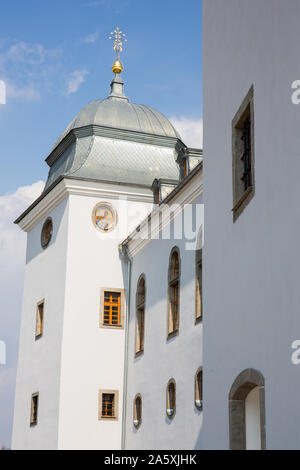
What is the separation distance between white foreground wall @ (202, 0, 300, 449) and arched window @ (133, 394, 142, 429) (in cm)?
1031

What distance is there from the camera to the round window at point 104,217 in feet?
80.2

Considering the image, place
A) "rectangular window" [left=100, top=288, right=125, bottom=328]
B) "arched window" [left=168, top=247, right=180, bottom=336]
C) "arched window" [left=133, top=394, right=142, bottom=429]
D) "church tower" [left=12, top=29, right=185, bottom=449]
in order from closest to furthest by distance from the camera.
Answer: "arched window" [left=168, top=247, right=180, bottom=336]
"arched window" [left=133, top=394, right=142, bottom=429]
"church tower" [left=12, top=29, right=185, bottom=449]
"rectangular window" [left=100, top=288, right=125, bottom=328]

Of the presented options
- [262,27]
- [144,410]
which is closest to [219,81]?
[262,27]

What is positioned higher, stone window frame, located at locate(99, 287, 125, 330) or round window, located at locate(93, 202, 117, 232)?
round window, located at locate(93, 202, 117, 232)

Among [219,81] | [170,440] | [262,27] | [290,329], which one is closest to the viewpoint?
[290,329]

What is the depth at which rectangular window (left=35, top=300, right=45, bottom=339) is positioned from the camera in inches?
996

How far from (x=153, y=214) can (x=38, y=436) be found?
7714 mm

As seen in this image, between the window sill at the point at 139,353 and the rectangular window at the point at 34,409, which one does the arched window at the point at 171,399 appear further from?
the rectangular window at the point at 34,409

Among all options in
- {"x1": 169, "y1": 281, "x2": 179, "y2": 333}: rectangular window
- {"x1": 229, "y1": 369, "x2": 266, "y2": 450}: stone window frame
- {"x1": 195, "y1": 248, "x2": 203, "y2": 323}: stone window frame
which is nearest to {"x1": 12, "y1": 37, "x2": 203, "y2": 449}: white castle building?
{"x1": 169, "y1": 281, "x2": 179, "y2": 333}: rectangular window

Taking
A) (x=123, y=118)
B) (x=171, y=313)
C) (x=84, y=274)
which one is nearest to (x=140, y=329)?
(x=84, y=274)

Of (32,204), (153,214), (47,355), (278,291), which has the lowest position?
(278,291)

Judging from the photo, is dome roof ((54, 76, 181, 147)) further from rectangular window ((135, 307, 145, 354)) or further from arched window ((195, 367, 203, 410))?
arched window ((195, 367, 203, 410))

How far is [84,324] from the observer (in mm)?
23500
